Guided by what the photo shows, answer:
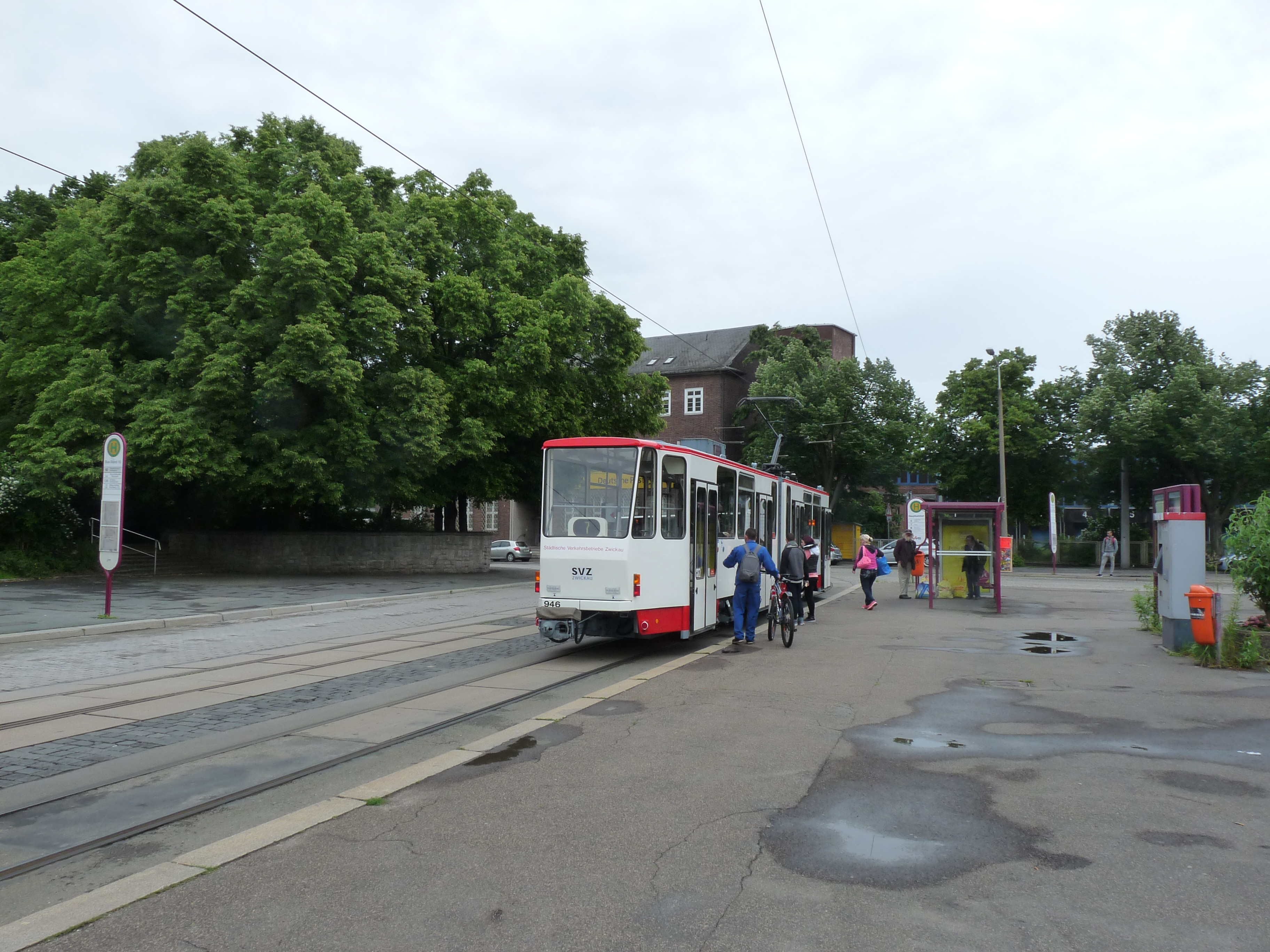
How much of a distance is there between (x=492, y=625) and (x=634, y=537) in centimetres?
567

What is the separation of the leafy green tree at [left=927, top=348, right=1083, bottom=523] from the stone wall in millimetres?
30161

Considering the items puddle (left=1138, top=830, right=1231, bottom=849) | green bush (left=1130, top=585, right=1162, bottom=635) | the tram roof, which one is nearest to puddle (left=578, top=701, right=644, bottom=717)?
the tram roof

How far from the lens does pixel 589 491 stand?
40.9ft

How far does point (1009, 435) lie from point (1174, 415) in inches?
311

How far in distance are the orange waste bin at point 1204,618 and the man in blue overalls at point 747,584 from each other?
17.5 feet

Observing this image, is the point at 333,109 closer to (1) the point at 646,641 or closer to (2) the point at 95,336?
(1) the point at 646,641

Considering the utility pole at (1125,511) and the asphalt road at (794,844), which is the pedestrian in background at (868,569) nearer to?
the asphalt road at (794,844)

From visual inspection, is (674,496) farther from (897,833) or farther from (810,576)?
(897,833)

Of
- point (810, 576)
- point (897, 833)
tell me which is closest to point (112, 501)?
point (810, 576)

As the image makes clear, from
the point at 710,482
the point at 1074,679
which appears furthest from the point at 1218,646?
the point at 710,482

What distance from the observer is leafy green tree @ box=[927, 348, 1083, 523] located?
165ft

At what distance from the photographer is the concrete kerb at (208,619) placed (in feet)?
46.6

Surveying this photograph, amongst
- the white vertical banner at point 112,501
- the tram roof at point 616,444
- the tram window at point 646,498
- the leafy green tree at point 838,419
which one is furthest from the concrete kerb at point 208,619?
the leafy green tree at point 838,419

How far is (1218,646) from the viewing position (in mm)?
11953
